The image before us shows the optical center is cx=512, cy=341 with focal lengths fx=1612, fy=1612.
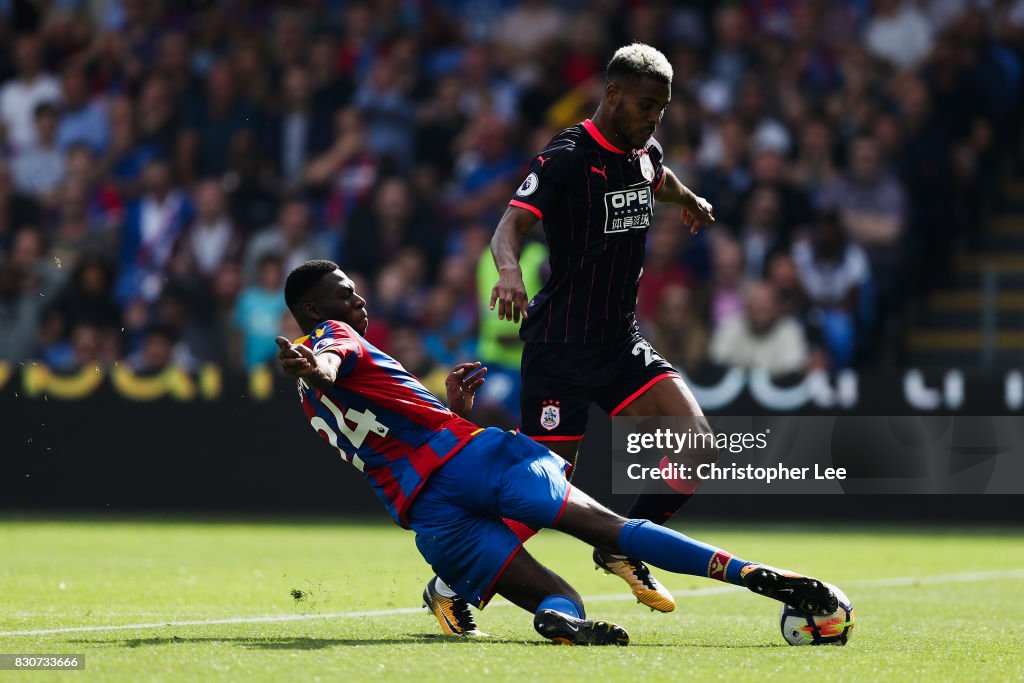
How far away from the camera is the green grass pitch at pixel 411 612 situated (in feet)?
17.4

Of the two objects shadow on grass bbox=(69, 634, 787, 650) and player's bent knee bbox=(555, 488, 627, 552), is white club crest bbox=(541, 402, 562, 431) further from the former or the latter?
shadow on grass bbox=(69, 634, 787, 650)

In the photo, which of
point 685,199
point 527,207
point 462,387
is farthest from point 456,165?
point 462,387

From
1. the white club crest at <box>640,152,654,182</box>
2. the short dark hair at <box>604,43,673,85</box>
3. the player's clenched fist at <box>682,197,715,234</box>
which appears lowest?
the player's clenched fist at <box>682,197,715,234</box>

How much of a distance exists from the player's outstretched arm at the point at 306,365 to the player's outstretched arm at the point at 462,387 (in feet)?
3.14

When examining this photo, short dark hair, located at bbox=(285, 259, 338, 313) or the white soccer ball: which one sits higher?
short dark hair, located at bbox=(285, 259, 338, 313)

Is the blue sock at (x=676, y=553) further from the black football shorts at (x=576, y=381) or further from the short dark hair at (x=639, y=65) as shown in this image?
the short dark hair at (x=639, y=65)

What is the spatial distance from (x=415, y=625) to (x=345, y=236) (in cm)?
975

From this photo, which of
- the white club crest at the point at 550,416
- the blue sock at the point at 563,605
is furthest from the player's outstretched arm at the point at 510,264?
the blue sock at the point at 563,605

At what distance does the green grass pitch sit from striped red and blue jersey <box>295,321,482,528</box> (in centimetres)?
65

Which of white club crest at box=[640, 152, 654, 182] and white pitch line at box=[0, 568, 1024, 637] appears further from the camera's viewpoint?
white club crest at box=[640, 152, 654, 182]

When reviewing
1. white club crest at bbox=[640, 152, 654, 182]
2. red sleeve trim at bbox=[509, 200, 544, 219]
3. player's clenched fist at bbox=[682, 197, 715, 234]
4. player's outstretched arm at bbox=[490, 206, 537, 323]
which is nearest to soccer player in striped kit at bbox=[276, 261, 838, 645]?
player's outstretched arm at bbox=[490, 206, 537, 323]

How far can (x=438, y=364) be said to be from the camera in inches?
567

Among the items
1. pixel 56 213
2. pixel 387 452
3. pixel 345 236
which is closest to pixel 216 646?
pixel 387 452

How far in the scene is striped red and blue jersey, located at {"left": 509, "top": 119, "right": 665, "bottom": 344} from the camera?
6969 millimetres
